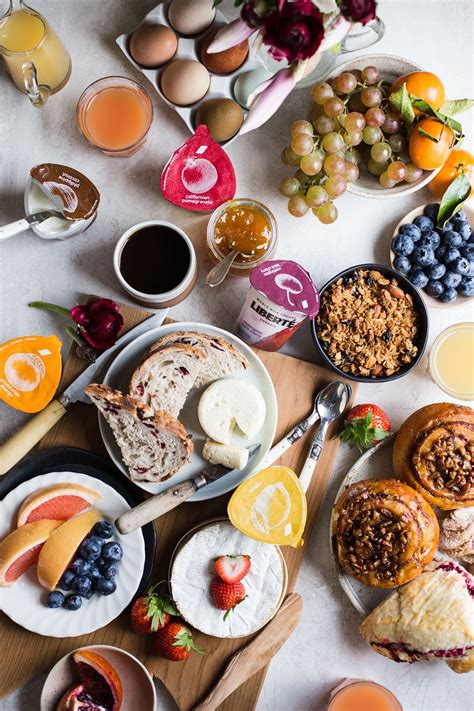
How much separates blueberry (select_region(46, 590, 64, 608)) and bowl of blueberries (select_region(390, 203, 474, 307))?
1.23 meters

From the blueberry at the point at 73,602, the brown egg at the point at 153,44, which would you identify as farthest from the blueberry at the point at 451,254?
the blueberry at the point at 73,602

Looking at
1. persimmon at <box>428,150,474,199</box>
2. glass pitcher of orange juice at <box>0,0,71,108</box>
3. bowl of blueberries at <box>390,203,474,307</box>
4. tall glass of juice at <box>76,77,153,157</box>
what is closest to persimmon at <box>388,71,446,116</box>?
persimmon at <box>428,150,474,199</box>

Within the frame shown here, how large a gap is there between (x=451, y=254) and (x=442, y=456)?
1.77 feet

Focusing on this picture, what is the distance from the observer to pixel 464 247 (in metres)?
1.84

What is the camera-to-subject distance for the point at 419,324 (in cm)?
183

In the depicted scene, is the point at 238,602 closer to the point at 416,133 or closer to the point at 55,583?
the point at 55,583

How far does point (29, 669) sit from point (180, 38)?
5.67ft

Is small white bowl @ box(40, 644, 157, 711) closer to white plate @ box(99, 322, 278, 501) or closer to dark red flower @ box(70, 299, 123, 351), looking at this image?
white plate @ box(99, 322, 278, 501)

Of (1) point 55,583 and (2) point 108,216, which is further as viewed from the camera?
(2) point 108,216

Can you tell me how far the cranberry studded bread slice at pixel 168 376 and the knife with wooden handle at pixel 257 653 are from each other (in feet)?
1.99

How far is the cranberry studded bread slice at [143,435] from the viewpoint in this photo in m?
1.64

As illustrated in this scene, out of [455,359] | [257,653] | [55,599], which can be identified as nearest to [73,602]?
[55,599]

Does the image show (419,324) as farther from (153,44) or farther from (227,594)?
(153,44)

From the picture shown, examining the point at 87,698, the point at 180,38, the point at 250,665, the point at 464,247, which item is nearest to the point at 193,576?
the point at 250,665
